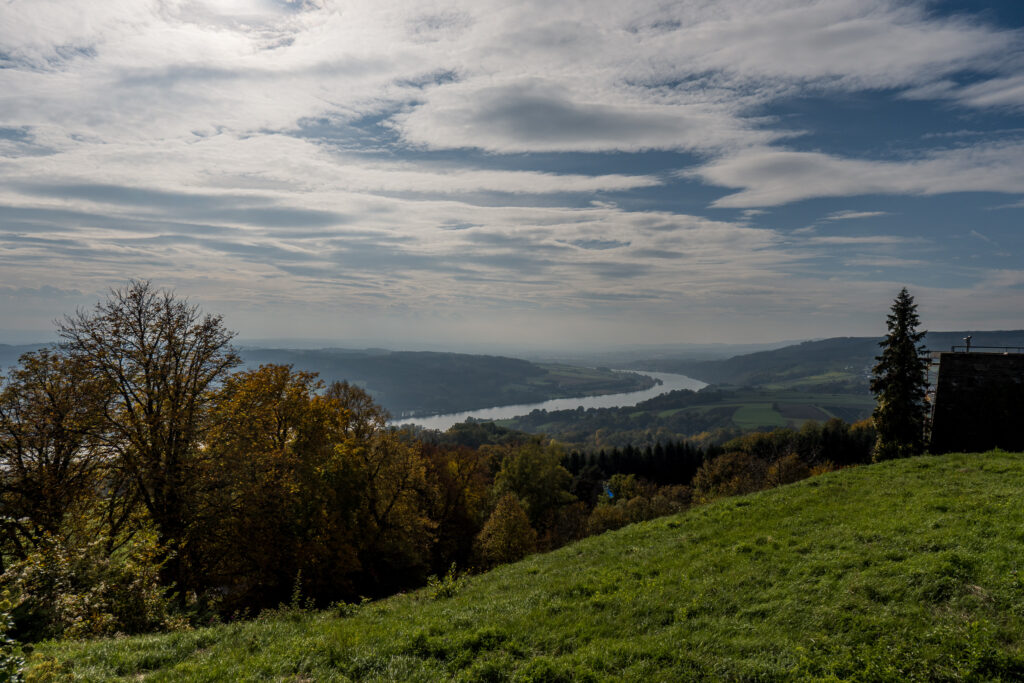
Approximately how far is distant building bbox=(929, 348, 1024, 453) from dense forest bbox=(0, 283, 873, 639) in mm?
24699

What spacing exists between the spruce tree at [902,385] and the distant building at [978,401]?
5954 mm

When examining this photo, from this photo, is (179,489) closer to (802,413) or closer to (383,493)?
(383,493)

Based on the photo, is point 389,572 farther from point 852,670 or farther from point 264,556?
point 852,670

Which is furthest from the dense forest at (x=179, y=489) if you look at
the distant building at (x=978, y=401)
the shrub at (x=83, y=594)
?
the distant building at (x=978, y=401)

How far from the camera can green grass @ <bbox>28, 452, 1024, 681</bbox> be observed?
284 inches

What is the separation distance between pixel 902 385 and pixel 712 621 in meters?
32.8

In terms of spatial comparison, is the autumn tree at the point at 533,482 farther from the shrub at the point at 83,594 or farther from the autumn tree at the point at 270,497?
the shrub at the point at 83,594

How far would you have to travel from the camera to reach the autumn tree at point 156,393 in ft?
58.5

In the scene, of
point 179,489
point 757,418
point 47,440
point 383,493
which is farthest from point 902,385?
point 757,418

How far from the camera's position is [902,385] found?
106 feet

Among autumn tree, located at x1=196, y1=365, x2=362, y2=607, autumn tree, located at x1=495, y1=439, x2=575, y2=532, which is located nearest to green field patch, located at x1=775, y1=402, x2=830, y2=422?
autumn tree, located at x1=495, y1=439, x2=575, y2=532

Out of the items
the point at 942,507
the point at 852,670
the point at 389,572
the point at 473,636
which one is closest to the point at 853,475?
the point at 942,507

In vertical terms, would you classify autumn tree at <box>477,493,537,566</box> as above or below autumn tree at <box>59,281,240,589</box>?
below

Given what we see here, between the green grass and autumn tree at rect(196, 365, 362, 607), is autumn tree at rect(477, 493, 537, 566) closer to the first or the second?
autumn tree at rect(196, 365, 362, 607)
